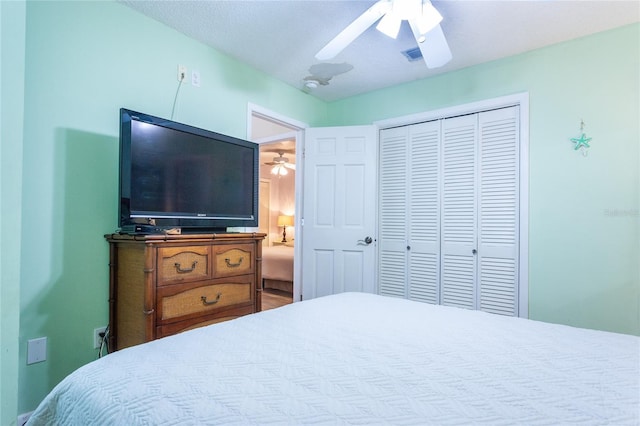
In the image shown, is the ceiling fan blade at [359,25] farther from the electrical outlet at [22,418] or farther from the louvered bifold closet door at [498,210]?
the electrical outlet at [22,418]

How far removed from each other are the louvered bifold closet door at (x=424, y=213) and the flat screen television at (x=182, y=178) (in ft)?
4.91

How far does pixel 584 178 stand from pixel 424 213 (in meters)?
1.19

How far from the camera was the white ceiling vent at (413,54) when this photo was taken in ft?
8.38

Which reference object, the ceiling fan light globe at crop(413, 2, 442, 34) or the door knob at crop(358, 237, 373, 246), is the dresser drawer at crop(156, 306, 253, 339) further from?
the ceiling fan light globe at crop(413, 2, 442, 34)

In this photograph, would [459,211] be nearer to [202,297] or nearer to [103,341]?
[202,297]

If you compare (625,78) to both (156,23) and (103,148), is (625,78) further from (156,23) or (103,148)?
(103,148)

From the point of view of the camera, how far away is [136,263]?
5.90ft

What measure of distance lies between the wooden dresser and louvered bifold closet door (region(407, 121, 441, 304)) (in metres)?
1.63

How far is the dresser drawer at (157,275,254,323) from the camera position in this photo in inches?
70.1

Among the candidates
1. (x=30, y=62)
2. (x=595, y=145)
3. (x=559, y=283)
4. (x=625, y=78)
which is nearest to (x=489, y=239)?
(x=559, y=283)

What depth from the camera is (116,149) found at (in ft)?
6.79

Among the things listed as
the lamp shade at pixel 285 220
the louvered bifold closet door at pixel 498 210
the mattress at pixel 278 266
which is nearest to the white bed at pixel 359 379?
the louvered bifold closet door at pixel 498 210

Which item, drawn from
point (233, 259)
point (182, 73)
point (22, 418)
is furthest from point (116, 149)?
point (22, 418)

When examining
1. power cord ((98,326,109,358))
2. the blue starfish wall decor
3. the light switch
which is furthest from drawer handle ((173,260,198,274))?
the blue starfish wall decor
